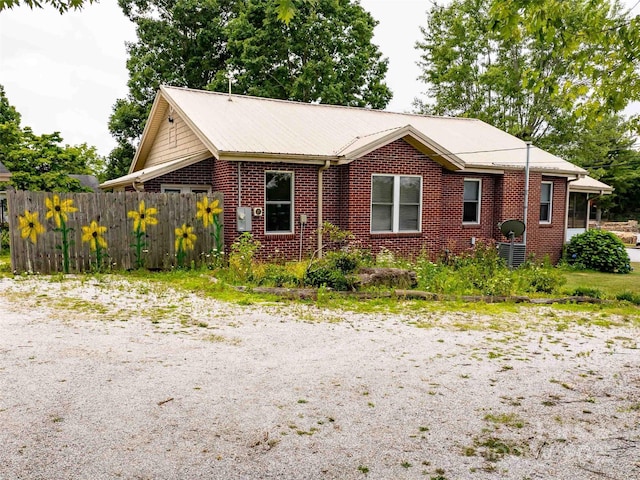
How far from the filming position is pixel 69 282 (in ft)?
32.8

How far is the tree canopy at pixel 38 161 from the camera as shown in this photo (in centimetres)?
2000

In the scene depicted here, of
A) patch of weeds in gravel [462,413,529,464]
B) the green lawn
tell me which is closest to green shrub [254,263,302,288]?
patch of weeds in gravel [462,413,529,464]

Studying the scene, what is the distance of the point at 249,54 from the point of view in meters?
Answer: 25.9

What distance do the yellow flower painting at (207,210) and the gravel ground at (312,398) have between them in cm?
510

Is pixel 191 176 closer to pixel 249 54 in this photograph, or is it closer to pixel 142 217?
pixel 142 217

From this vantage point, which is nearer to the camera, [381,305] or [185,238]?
[381,305]

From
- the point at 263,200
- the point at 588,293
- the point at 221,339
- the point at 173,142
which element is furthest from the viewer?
the point at 173,142

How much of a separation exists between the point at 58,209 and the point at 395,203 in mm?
8548

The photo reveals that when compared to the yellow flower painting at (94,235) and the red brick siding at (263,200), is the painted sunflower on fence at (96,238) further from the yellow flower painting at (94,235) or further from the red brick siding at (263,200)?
the red brick siding at (263,200)

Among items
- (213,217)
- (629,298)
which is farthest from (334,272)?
(629,298)

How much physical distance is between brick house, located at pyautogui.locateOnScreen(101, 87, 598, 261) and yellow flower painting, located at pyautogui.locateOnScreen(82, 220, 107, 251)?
7.03 ft

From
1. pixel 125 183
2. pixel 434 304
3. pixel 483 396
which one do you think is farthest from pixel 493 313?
pixel 125 183

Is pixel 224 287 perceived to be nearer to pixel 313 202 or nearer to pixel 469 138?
pixel 313 202

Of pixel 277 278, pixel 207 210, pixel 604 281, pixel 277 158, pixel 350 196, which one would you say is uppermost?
pixel 277 158
